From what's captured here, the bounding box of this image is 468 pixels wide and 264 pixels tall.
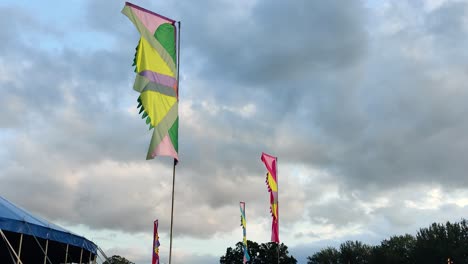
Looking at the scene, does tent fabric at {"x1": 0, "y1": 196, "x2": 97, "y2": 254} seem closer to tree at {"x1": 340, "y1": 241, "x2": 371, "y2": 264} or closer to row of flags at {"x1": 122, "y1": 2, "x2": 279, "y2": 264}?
row of flags at {"x1": 122, "y1": 2, "x2": 279, "y2": 264}

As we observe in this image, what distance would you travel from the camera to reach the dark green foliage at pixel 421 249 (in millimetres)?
66062

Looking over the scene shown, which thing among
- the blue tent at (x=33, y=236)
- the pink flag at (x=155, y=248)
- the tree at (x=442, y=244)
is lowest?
the blue tent at (x=33, y=236)

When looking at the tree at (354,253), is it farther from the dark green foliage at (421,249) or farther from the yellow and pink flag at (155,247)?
the yellow and pink flag at (155,247)

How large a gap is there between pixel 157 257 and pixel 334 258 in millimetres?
62812

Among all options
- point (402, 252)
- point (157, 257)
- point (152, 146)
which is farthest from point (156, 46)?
point (402, 252)

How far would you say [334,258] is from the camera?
90.9 m

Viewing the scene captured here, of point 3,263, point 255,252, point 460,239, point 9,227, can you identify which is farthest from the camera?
point 255,252

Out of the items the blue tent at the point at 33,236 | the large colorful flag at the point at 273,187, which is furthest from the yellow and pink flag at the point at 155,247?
the large colorful flag at the point at 273,187

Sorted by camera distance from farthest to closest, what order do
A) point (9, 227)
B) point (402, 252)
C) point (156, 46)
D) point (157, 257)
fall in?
point (402, 252) < point (157, 257) < point (9, 227) < point (156, 46)

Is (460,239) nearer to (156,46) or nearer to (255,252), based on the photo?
(255,252)

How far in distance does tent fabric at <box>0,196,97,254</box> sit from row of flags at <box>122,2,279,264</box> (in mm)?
8015

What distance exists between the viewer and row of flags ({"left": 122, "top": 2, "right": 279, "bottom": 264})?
1148cm

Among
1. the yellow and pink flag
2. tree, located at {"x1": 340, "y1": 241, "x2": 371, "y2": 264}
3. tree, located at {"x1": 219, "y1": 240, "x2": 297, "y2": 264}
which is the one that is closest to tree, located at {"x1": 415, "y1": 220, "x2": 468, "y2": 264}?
tree, located at {"x1": 340, "y1": 241, "x2": 371, "y2": 264}

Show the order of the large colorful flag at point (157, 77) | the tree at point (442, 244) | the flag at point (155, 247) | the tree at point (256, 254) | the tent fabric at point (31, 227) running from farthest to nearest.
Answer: the tree at point (256, 254)
the tree at point (442, 244)
the flag at point (155, 247)
the tent fabric at point (31, 227)
the large colorful flag at point (157, 77)
